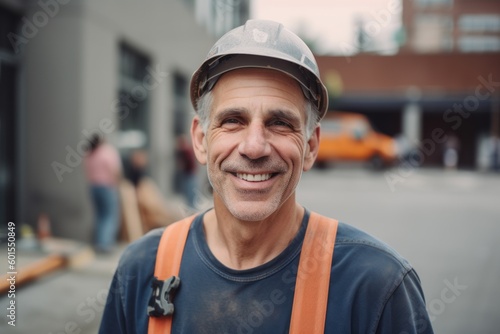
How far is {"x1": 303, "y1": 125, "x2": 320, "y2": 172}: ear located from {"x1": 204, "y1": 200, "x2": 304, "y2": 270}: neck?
0.14 metres

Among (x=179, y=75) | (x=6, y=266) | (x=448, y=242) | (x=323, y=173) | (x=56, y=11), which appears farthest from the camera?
(x=323, y=173)

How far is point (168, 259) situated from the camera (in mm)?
1726

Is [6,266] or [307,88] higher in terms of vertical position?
[307,88]

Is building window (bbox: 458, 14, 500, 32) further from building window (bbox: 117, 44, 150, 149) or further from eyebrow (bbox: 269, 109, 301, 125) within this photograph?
eyebrow (bbox: 269, 109, 301, 125)

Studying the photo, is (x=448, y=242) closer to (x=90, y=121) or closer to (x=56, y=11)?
(x=90, y=121)

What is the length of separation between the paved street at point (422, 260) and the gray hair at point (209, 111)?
3.92 meters

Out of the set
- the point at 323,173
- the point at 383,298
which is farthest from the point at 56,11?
the point at 323,173

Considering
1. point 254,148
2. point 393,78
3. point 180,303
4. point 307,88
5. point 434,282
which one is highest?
point 393,78

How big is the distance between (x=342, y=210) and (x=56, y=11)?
7.99m

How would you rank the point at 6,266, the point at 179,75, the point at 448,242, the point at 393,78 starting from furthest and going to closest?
the point at 393,78
the point at 179,75
the point at 448,242
the point at 6,266

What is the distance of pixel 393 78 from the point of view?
33.3 metres

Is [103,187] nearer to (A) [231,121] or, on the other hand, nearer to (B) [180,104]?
(A) [231,121]

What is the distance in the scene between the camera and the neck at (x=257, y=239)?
5.54ft

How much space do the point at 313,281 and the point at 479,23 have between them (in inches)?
2568
